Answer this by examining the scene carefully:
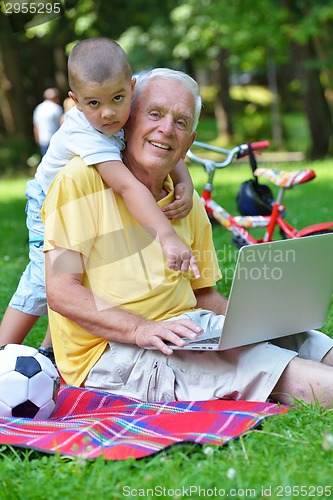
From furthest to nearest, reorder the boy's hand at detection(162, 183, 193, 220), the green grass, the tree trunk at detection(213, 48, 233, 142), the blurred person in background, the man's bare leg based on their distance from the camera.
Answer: the tree trunk at detection(213, 48, 233, 142) < the blurred person in background < the boy's hand at detection(162, 183, 193, 220) < the man's bare leg < the green grass

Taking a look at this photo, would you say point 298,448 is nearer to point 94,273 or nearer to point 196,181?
point 94,273

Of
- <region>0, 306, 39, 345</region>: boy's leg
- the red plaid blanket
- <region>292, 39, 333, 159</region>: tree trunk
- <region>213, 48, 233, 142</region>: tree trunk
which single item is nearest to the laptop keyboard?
the red plaid blanket

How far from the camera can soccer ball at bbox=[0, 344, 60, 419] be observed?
324 cm

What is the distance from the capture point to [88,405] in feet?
10.9

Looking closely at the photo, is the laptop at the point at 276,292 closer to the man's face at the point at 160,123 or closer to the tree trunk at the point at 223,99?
the man's face at the point at 160,123

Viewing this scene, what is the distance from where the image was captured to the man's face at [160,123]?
134 inches

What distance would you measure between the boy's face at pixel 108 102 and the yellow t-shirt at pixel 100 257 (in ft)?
0.60

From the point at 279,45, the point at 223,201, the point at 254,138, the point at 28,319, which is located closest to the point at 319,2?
the point at 279,45

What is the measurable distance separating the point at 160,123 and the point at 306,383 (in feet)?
3.83

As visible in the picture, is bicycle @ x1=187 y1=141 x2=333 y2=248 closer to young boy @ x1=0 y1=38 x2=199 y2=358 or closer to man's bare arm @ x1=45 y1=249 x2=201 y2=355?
young boy @ x1=0 y1=38 x2=199 y2=358

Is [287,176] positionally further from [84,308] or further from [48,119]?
[48,119]

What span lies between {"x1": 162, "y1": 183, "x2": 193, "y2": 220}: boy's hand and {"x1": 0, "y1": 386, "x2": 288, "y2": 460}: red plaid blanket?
794 mm

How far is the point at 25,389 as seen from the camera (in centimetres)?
324

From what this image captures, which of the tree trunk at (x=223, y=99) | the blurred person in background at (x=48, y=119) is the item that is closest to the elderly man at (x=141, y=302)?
the blurred person in background at (x=48, y=119)
